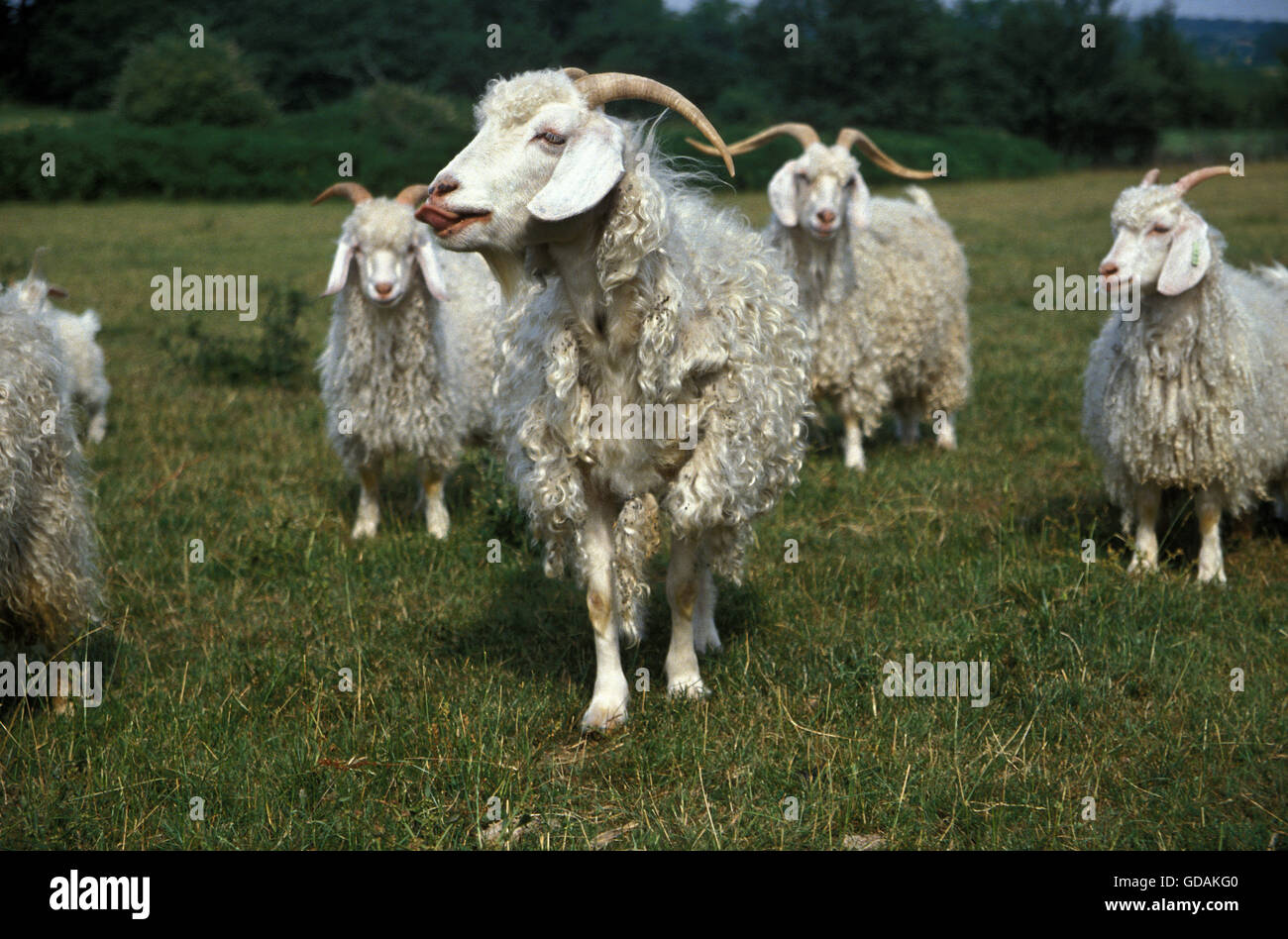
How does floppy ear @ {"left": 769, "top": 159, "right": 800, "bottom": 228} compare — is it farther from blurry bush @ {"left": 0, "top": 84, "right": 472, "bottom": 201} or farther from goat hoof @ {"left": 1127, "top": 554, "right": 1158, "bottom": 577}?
blurry bush @ {"left": 0, "top": 84, "right": 472, "bottom": 201}

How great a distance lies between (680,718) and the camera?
3936mm

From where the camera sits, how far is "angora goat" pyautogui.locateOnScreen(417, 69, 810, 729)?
3395 millimetres

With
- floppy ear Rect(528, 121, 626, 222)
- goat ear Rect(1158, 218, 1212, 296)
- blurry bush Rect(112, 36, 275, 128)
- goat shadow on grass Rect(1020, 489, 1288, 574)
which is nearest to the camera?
floppy ear Rect(528, 121, 626, 222)

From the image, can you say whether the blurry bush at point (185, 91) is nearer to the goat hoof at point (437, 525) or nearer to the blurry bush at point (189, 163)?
the blurry bush at point (189, 163)

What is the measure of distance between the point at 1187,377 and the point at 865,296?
117 inches

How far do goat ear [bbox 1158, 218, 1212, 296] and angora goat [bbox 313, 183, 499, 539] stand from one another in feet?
10.2

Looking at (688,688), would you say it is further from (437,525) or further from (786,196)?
(786,196)

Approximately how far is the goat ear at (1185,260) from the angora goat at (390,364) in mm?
3109

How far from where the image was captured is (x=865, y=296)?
7879 mm

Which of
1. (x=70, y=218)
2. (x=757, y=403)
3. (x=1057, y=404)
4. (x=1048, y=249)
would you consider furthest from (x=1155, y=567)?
(x=70, y=218)

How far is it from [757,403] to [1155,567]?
2.34m

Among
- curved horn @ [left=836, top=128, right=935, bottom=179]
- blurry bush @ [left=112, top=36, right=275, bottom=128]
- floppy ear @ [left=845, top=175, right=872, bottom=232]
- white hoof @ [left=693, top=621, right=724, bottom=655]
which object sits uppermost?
blurry bush @ [left=112, top=36, right=275, bottom=128]

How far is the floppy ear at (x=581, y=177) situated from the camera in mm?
3318

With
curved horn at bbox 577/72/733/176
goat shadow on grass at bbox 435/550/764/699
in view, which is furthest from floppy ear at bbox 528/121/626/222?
goat shadow on grass at bbox 435/550/764/699
